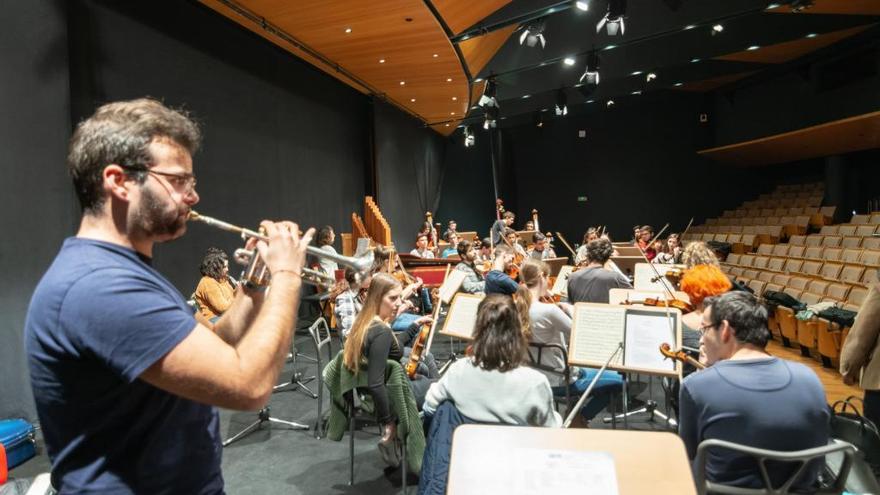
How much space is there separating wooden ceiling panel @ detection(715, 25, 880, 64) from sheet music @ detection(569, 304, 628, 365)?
9528mm

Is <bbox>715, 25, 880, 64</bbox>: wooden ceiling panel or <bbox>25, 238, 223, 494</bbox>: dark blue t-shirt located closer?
<bbox>25, 238, 223, 494</bbox>: dark blue t-shirt

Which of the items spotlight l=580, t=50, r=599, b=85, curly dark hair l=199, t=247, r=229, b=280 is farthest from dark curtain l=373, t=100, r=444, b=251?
curly dark hair l=199, t=247, r=229, b=280

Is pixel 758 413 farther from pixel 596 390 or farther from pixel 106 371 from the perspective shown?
pixel 106 371

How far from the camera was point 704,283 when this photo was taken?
3.32m

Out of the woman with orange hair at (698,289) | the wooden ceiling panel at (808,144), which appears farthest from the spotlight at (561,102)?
the woman with orange hair at (698,289)

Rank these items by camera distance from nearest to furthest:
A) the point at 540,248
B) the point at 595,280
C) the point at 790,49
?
the point at 595,280, the point at 540,248, the point at 790,49

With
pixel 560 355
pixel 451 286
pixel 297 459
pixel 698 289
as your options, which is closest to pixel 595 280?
pixel 560 355

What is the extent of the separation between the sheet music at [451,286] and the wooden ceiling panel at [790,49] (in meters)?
8.28

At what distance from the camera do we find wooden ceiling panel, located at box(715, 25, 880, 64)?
10451mm

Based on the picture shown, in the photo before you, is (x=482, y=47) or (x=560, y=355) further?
(x=482, y=47)

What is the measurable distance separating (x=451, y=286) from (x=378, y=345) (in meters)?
2.76

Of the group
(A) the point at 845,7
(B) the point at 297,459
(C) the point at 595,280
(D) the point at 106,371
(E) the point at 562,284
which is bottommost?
(B) the point at 297,459

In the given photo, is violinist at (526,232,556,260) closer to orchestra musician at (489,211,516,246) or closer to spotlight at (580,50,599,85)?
orchestra musician at (489,211,516,246)

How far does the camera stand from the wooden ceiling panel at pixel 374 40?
6051 mm
